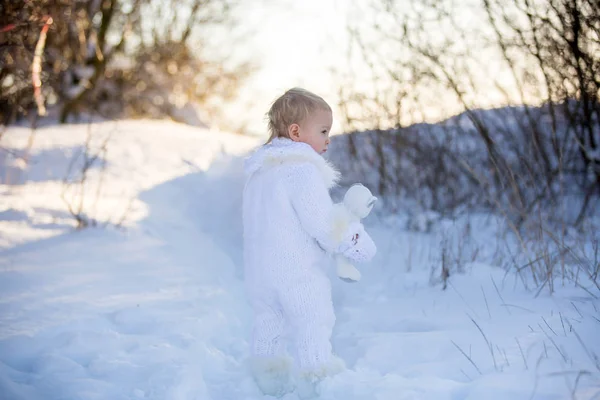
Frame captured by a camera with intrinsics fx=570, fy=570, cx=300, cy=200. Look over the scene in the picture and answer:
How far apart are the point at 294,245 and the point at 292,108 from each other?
1.97 feet

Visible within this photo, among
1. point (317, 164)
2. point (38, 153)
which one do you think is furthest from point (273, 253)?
point (38, 153)

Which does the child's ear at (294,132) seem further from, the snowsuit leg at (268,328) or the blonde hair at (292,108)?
the snowsuit leg at (268,328)

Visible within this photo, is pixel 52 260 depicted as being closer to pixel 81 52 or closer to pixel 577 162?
pixel 577 162

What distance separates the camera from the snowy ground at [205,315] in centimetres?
225

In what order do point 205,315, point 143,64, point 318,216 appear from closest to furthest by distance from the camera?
point 318,216 < point 205,315 < point 143,64

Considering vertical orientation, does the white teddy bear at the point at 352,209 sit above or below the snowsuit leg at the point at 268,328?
above

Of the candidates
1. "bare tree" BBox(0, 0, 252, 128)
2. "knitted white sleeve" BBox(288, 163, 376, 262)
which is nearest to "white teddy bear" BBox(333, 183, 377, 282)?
"knitted white sleeve" BBox(288, 163, 376, 262)

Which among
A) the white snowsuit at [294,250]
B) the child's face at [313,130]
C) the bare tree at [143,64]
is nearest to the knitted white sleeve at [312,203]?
the white snowsuit at [294,250]

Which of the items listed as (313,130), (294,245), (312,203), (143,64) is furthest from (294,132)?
(143,64)

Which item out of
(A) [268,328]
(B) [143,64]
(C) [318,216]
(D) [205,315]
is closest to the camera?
(C) [318,216]

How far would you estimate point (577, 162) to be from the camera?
5.57 m

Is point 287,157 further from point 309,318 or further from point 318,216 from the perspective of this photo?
point 309,318

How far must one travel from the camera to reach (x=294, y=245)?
94.6 inches

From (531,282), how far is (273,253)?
1.78 meters
